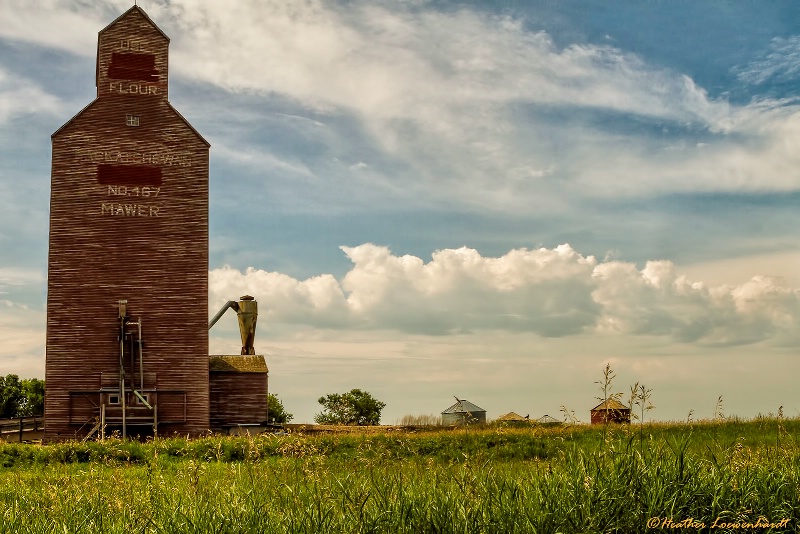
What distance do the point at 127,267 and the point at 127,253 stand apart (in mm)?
626

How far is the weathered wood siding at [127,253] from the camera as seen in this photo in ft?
115

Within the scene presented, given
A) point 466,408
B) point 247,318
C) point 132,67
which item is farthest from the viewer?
point 466,408

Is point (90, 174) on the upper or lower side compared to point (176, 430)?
upper

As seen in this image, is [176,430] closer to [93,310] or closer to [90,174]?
[93,310]

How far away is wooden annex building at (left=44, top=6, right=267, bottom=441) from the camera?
35031mm

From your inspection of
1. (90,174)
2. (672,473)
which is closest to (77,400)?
(90,174)

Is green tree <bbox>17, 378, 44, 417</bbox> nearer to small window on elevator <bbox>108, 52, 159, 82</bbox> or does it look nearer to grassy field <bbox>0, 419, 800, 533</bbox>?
small window on elevator <bbox>108, 52, 159, 82</bbox>

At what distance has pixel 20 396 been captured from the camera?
51406 mm

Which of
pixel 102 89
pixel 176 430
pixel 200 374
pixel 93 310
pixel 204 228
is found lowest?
pixel 176 430

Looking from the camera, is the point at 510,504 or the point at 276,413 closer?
the point at 510,504

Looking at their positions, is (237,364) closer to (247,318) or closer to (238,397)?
(238,397)

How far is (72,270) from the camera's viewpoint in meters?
35.5

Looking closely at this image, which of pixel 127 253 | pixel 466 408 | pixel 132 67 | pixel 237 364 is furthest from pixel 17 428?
pixel 466 408

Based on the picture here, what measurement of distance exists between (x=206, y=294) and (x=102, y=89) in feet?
35.2
